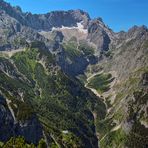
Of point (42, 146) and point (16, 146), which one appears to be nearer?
point (16, 146)
